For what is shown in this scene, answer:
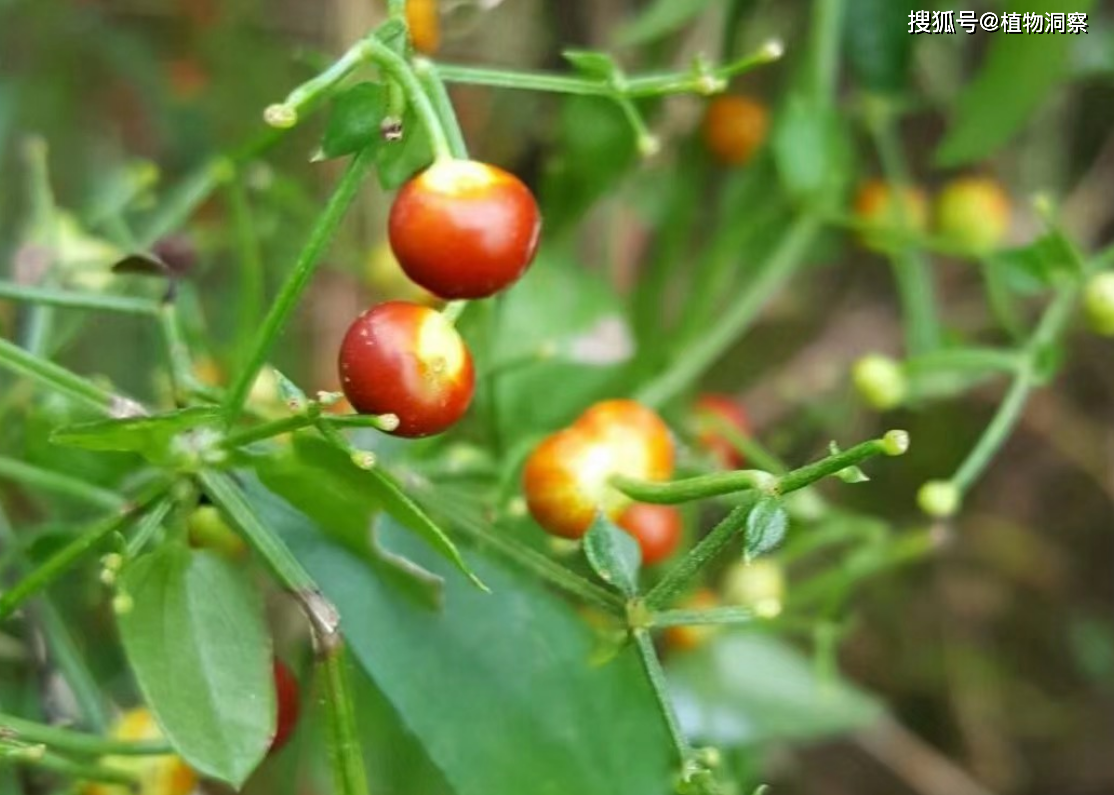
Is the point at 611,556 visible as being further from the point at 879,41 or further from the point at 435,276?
the point at 879,41

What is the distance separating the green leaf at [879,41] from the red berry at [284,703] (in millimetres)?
421

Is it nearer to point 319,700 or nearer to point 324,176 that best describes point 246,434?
point 319,700

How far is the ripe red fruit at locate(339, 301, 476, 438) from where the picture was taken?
422mm

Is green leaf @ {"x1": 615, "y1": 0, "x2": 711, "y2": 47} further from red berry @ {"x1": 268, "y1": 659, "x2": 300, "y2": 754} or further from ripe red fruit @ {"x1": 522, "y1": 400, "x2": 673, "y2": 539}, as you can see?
red berry @ {"x1": 268, "y1": 659, "x2": 300, "y2": 754}

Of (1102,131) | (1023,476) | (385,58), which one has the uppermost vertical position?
(1102,131)

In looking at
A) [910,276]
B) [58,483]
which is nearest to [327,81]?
[58,483]

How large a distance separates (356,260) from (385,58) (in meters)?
0.48

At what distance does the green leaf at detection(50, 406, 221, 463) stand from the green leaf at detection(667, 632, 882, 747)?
1.30 ft

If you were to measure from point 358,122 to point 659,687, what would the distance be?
0.19 metres

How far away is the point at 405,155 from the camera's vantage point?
46 centimetres

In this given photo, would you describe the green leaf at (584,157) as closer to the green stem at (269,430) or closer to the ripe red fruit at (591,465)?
the ripe red fruit at (591,465)

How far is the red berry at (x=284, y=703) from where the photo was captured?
53cm

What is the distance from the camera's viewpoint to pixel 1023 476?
116 cm

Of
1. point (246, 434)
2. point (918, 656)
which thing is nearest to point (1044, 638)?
point (918, 656)
